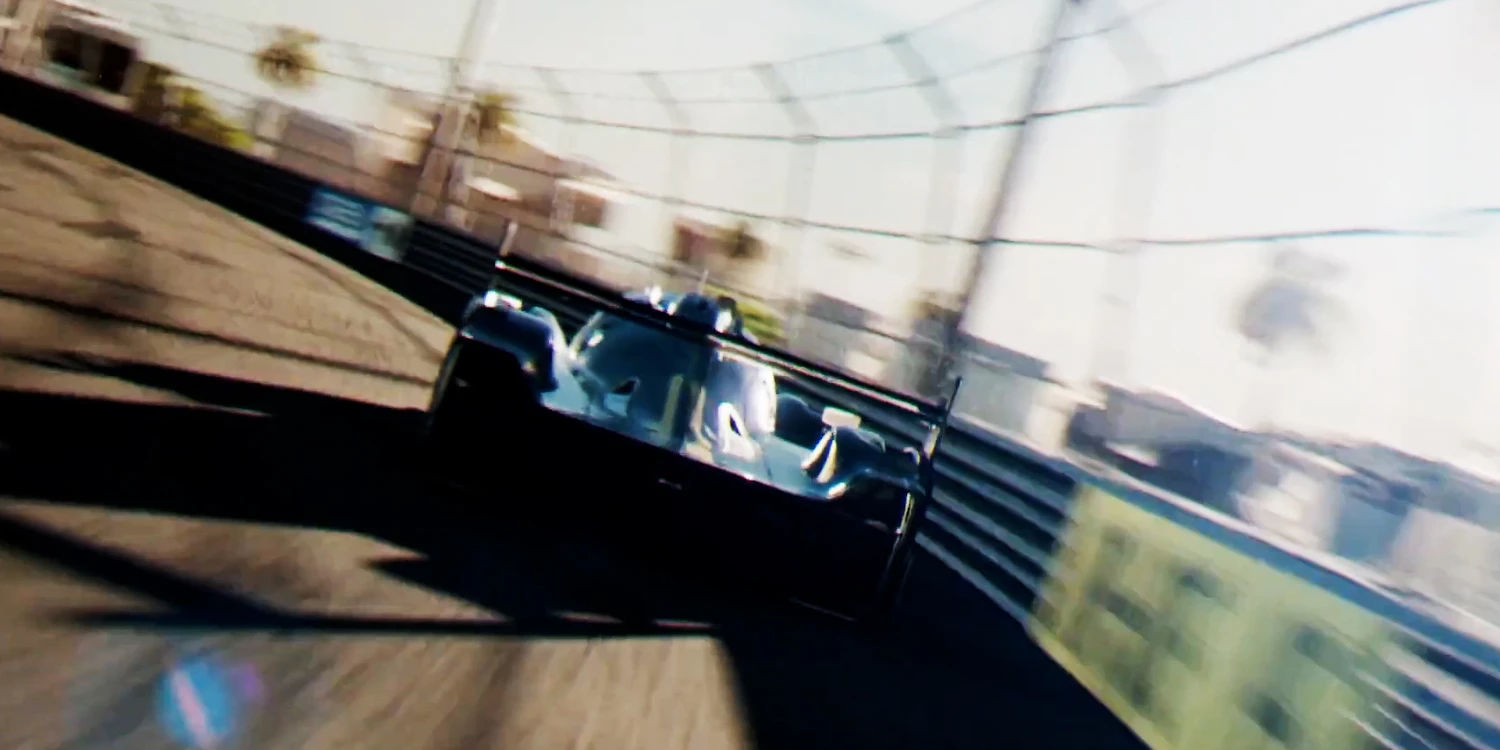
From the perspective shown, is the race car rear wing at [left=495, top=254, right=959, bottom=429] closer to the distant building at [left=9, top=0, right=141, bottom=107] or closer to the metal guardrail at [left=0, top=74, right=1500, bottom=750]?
the metal guardrail at [left=0, top=74, right=1500, bottom=750]

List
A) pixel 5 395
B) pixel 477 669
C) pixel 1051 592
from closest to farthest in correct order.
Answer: pixel 477 669, pixel 5 395, pixel 1051 592

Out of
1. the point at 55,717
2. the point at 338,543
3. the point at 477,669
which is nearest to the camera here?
the point at 55,717

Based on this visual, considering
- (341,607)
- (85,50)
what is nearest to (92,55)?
(85,50)

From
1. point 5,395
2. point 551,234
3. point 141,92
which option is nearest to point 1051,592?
point 5,395

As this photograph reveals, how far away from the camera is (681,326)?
24.5 feet

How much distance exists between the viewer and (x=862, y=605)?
7246 millimetres

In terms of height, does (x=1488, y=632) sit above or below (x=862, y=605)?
above

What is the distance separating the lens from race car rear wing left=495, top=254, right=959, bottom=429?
24.4ft

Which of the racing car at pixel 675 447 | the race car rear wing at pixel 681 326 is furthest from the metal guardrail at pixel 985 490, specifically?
the racing car at pixel 675 447

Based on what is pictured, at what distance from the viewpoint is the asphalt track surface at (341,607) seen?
4.11 m

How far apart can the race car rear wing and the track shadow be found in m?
1.15

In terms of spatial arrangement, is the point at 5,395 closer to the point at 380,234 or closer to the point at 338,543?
the point at 338,543

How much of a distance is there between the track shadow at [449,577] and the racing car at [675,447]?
1.03ft

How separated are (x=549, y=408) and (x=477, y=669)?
2.25 meters
